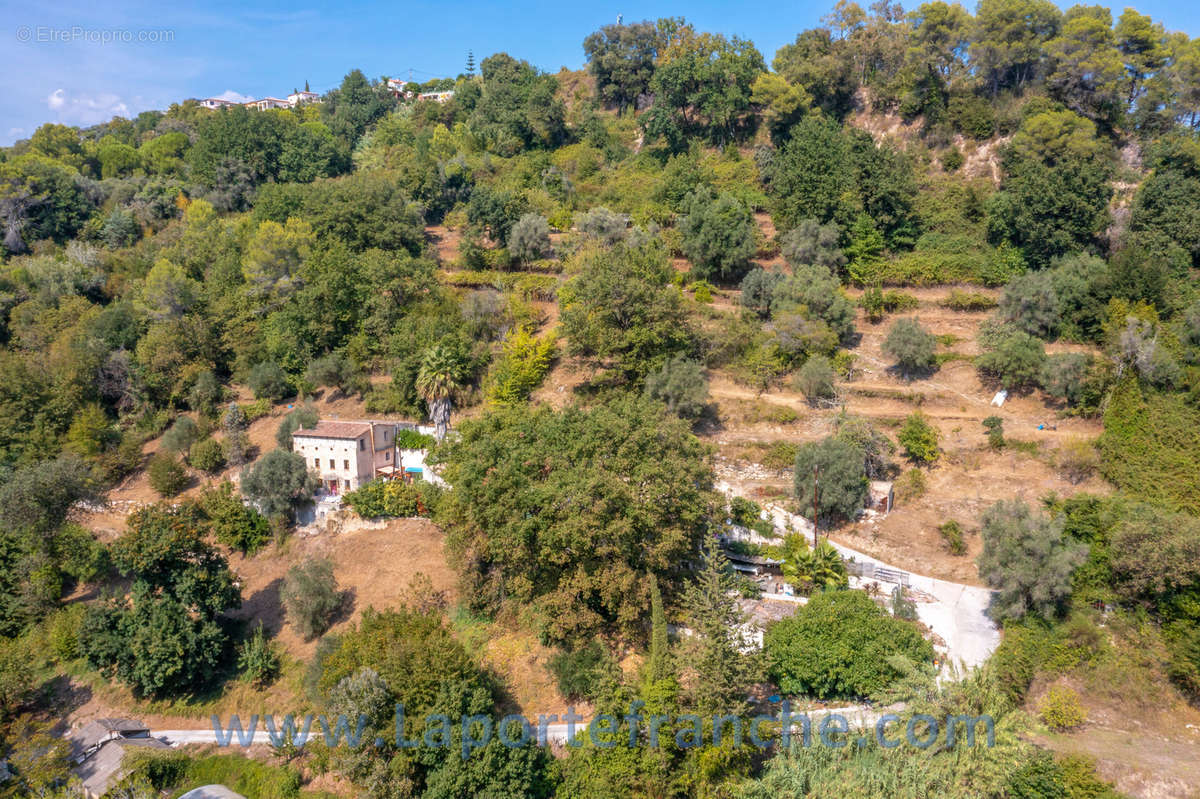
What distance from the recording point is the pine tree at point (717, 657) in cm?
1527

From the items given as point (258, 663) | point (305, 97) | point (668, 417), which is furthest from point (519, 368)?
point (305, 97)

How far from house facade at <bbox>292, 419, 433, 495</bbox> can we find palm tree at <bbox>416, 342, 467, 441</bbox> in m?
1.84

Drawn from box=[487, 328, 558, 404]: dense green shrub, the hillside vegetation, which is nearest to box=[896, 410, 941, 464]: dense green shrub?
the hillside vegetation

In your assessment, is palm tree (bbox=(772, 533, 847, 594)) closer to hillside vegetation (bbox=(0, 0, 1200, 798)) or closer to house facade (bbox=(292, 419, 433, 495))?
hillside vegetation (bbox=(0, 0, 1200, 798))

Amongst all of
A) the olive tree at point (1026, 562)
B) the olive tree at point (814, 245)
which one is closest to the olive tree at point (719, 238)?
the olive tree at point (814, 245)

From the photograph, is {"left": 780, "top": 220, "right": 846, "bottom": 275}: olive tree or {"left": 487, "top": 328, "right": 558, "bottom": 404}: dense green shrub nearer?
{"left": 487, "top": 328, "right": 558, "bottom": 404}: dense green shrub

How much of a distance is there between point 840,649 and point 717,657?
364 cm

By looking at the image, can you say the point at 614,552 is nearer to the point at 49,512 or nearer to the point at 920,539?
the point at 920,539

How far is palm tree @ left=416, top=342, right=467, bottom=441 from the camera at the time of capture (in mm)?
28188

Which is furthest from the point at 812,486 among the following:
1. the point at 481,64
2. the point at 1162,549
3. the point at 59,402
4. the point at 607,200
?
the point at 481,64

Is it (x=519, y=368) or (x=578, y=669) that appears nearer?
(x=578, y=669)

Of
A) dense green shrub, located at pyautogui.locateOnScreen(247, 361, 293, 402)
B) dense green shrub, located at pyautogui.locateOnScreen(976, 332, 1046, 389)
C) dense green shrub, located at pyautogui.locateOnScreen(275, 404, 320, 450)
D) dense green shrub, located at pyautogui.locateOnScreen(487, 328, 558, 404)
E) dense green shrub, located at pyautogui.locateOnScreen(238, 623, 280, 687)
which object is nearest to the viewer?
dense green shrub, located at pyautogui.locateOnScreen(238, 623, 280, 687)

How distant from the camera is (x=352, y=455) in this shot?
26156 mm

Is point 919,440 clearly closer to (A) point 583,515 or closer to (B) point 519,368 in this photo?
(A) point 583,515
